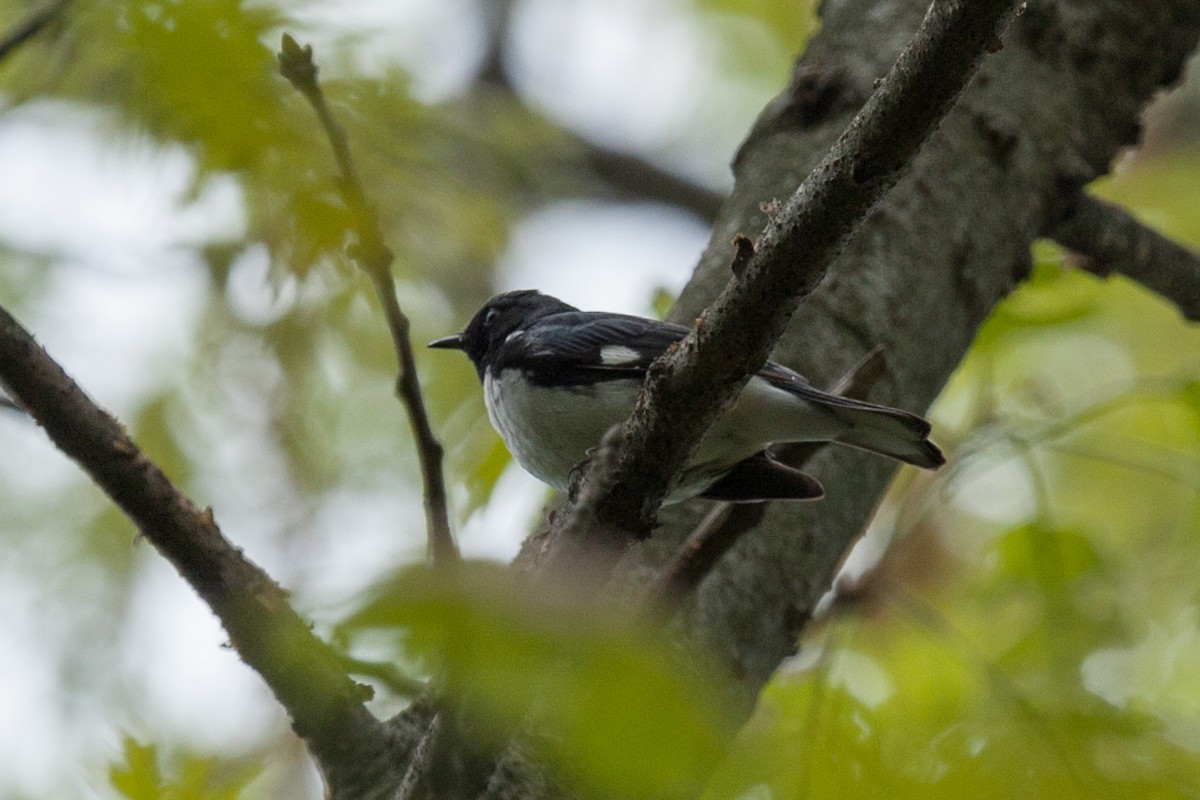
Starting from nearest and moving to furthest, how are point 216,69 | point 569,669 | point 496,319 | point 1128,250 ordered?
point 569,669 → point 216,69 → point 1128,250 → point 496,319

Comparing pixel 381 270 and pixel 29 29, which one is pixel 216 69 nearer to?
pixel 29 29

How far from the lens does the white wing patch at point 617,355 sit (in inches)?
125

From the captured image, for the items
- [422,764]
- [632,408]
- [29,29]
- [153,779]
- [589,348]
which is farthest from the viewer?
[589,348]

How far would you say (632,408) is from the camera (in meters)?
3.17

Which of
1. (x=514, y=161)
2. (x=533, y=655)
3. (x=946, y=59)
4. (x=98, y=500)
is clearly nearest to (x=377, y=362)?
(x=514, y=161)

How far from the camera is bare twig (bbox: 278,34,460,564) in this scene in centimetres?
193

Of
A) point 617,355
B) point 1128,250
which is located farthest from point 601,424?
point 1128,250

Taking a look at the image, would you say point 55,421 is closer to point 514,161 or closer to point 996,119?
point 996,119

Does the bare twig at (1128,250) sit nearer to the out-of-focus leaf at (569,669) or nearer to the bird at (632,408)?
the bird at (632,408)

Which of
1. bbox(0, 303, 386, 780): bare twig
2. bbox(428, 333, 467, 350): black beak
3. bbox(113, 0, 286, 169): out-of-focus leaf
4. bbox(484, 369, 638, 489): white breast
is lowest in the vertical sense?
bbox(0, 303, 386, 780): bare twig

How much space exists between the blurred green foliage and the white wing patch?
0.56 metres

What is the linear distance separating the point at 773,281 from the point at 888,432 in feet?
4.04

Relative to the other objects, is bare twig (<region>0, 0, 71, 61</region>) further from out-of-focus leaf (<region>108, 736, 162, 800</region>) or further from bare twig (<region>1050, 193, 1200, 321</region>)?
bare twig (<region>1050, 193, 1200, 321</region>)

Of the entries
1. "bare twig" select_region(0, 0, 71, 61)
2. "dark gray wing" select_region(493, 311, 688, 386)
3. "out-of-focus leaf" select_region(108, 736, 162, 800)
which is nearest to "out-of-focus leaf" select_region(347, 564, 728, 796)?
"out-of-focus leaf" select_region(108, 736, 162, 800)
